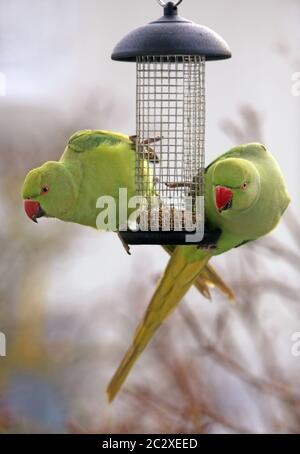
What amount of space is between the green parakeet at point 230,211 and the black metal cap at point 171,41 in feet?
1.25

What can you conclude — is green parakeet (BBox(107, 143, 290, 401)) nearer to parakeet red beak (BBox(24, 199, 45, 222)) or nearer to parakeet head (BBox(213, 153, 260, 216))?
parakeet head (BBox(213, 153, 260, 216))

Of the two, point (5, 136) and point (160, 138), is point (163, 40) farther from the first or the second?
point (5, 136)

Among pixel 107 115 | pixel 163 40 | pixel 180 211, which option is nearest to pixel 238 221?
pixel 180 211

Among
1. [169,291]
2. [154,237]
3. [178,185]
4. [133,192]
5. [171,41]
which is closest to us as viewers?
[171,41]

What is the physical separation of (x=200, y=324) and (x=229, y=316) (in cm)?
A: 13

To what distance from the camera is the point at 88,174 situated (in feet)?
10.5

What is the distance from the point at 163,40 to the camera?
8.61 feet

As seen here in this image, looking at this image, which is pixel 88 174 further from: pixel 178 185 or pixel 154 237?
pixel 154 237

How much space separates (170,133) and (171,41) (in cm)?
54

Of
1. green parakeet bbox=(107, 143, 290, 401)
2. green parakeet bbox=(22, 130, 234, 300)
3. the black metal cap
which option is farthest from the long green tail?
the black metal cap

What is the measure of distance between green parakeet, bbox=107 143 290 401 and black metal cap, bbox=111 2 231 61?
0.38 metres

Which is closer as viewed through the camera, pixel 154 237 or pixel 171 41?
pixel 171 41

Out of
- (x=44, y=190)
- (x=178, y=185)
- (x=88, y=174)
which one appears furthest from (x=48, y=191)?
(x=178, y=185)

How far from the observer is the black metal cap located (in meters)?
2.62
